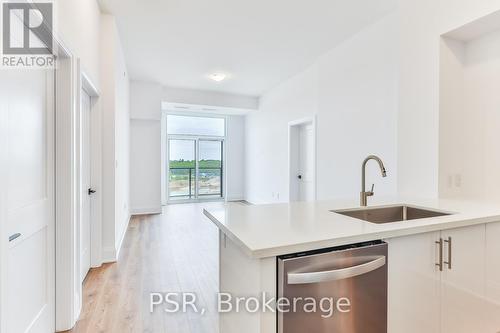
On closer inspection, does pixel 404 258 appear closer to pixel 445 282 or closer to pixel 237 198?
pixel 445 282

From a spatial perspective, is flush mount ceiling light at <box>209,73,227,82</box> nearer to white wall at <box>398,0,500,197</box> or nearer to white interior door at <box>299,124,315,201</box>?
white interior door at <box>299,124,315,201</box>

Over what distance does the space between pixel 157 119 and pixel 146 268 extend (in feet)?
12.9

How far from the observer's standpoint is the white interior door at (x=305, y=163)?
5312 millimetres

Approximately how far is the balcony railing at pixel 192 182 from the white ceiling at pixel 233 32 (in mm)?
3178

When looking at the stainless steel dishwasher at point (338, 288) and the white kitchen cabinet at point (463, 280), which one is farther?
the white kitchen cabinet at point (463, 280)

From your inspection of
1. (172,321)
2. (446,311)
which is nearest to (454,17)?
(446,311)

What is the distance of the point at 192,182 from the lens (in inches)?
311

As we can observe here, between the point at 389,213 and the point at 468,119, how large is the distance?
1.35 metres

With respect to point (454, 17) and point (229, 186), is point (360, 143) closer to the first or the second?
point (454, 17)

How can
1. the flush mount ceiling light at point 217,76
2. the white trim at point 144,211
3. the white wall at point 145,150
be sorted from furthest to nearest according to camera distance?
the white trim at point 144,211
the white wall at point 145,150
the flush mount ceiling light at point 217,76

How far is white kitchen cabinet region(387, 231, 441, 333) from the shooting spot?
131 cm

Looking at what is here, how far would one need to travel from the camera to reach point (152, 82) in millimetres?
5941

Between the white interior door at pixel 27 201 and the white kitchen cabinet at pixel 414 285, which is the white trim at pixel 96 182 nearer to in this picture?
the white interior door at pixel 27 201

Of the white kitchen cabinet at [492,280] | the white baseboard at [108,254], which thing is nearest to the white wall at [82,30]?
the white baseboard at [108,254]
